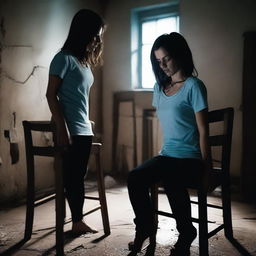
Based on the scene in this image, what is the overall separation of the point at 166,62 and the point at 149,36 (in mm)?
2632

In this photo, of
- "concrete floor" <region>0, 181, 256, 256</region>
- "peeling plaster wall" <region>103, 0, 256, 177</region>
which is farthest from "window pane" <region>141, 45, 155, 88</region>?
"concrete floor" <region>0, 181, 256, 256</region>

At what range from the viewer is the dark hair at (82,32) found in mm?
2064

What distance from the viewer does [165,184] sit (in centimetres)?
186

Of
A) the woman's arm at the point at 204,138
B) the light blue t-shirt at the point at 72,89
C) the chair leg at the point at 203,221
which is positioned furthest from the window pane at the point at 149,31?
the chair leg at the point at 203,221

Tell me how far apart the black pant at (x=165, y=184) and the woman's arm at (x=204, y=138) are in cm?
4

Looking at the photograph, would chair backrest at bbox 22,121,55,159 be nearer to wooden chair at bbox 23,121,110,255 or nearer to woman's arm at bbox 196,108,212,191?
wooden chair at bbox 23,121,110,255

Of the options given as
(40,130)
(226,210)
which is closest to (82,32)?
(40,130)

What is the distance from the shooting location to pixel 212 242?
87.6 inches

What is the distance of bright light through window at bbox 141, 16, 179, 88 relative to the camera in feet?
13.8

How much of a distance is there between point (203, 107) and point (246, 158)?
1.98 m

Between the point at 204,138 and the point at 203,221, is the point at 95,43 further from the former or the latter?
the point at 203,221

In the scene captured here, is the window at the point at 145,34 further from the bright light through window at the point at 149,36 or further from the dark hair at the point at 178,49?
the dark hair at the point at 178,49

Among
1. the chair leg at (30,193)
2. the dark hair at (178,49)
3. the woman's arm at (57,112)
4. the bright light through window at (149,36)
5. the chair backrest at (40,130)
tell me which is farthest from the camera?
the bright light through window at (149,36)

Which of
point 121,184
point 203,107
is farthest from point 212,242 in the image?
point 121,184
